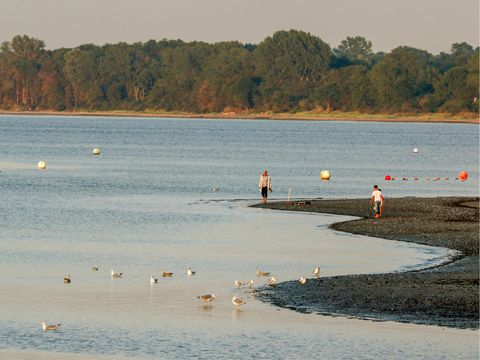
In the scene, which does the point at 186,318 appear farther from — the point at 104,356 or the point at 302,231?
the point at 302,231

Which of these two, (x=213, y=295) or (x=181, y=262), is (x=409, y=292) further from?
(x=181, y=262)

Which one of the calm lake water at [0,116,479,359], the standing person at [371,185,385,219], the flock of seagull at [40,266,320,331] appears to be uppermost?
the standing person at [371,185,385,219]

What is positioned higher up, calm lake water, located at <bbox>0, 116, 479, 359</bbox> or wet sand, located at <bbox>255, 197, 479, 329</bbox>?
wet sand, located at <bbox>255, 197, 479, 329</bbox>

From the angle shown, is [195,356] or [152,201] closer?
[195,356]

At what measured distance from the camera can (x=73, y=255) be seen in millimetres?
43281

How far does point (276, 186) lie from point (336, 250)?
37483 millimetres

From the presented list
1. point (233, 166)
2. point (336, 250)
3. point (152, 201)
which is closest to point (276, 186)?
point (152, 201)

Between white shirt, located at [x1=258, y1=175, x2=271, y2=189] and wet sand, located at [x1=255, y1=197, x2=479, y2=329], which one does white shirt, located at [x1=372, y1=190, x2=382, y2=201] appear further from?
white shirt, located at [x1=258, y1=175, x2=271, y2=189]

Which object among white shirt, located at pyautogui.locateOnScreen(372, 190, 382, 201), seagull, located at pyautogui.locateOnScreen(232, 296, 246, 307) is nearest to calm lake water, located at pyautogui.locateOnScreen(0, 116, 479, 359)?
seagull, located at pyautogui.locateOnScreen(232, 296, 246, 307)

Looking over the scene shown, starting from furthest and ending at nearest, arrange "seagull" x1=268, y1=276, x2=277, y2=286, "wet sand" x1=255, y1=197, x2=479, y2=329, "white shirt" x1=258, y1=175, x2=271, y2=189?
"white shirt" x1=258, y1=175, x2=271, y2=189 → "seagull" x1=268, y1=276, x2=277, y2=286 → "wet sand" x1=255, y1=197, x2=479, y2=329

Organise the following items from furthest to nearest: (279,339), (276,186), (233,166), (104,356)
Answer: (233,166)
(276,186)
(279,339)
(104,356)

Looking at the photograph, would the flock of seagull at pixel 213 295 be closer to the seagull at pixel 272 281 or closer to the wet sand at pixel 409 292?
the seagull at pixel 272 281

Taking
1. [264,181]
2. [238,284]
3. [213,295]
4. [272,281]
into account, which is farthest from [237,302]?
[264,181]

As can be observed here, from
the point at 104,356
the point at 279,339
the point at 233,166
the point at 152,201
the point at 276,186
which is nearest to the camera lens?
the point at 104,356
